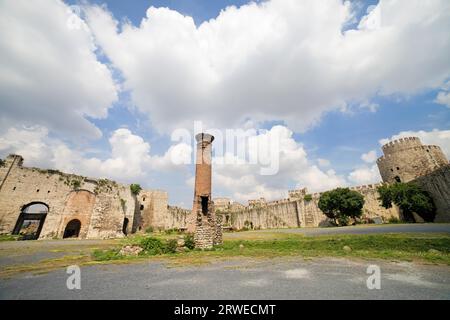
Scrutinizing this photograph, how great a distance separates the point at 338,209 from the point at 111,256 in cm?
2841

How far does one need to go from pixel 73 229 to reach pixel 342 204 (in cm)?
3554

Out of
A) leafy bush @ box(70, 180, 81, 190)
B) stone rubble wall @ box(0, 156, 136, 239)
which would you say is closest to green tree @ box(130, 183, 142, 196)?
stone rubble wall @ box(0, 156, 136, 239)

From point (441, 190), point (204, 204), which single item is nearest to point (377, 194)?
point (441, 190)

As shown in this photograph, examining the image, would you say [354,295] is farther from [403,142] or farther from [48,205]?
[403,142]

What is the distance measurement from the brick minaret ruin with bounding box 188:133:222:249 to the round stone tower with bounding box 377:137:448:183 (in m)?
35.3

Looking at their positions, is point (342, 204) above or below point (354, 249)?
above

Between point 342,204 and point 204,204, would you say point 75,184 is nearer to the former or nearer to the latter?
point 204,204

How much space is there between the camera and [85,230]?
78.5 ft

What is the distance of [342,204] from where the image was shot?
2728cm

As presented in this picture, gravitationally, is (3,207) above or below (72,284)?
above
